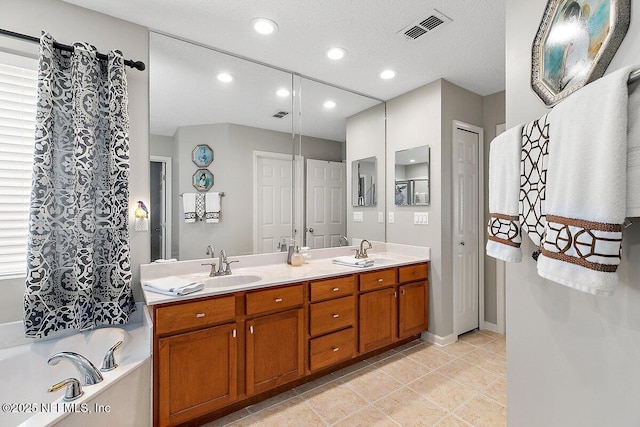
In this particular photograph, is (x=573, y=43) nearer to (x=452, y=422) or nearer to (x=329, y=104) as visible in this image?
(x=452, y=422)

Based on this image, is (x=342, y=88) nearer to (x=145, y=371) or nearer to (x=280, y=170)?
(x=280, y=170)

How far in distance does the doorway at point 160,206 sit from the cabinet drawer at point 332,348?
1.32 m

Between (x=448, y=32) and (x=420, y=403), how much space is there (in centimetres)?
263

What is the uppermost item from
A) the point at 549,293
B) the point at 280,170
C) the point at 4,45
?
the point at 4,45

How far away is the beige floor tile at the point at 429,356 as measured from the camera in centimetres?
250

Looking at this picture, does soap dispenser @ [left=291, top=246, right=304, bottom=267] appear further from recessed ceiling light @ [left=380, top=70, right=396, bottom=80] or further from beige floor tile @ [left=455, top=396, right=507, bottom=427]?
recessed ceiling light @ [left=380, top=70, right=396, bottom=80]

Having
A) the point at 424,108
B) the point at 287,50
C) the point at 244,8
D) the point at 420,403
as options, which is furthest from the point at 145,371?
the point at 424,108

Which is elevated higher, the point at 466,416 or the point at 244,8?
the point at 244,8

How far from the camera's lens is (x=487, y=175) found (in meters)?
3.20

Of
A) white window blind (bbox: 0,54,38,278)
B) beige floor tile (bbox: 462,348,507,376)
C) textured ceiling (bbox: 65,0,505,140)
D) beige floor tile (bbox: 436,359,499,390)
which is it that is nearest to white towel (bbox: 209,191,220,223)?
textured ceiling (bbox: 65,0,505,140)

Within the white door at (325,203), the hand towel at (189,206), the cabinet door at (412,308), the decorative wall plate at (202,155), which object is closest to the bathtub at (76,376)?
the hand towel at (189,206)

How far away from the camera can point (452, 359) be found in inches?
101

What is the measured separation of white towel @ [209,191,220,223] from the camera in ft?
7.73

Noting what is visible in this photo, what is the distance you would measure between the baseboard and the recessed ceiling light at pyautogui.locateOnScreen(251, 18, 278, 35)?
3065 mm
